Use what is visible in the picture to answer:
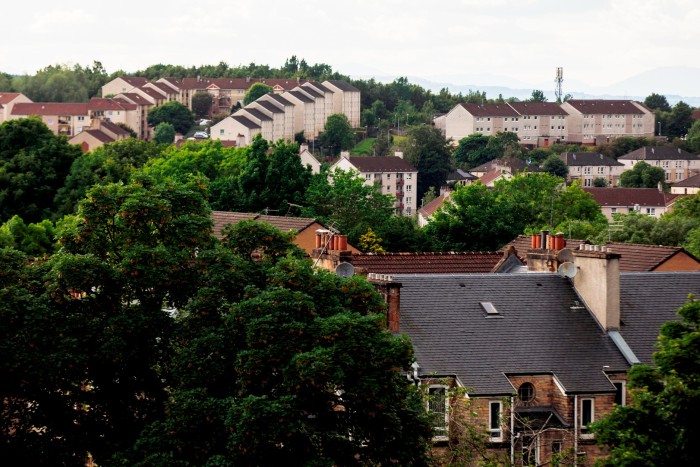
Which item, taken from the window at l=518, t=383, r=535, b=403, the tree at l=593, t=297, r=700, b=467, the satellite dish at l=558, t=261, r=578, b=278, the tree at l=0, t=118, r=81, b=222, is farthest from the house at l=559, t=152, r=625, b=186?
the tree at l=593, t=297, r=700, b=467

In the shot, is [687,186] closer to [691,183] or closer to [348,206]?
[691,183]

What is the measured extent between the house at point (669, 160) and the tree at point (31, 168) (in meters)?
119

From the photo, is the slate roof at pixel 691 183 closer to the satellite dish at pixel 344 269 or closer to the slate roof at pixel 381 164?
the slate roof at pixel 381 164

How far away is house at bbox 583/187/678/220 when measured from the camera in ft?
485

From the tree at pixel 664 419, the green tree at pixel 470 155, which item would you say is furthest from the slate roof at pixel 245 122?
the tree at pixel 664 419

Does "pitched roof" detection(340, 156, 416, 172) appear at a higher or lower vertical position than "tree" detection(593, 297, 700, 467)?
higher

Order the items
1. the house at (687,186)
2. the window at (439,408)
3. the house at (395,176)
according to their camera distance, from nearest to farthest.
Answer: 1. the window at (439,408)
2. the house at (395,176)
3. the house at (687,186)

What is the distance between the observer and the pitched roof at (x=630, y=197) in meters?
149

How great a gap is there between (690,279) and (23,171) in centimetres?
5543

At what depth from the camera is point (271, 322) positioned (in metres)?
25.7

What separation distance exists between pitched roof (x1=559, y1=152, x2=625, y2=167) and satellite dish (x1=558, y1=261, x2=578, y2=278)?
156 metres

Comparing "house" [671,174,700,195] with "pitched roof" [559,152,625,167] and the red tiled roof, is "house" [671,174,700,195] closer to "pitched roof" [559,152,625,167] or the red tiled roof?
"pitched roof" [559,152,625,167]

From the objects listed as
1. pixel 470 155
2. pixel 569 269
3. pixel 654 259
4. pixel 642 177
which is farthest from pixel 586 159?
pixel 569 269

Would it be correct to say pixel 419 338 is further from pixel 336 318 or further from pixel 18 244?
pixel 18 244
